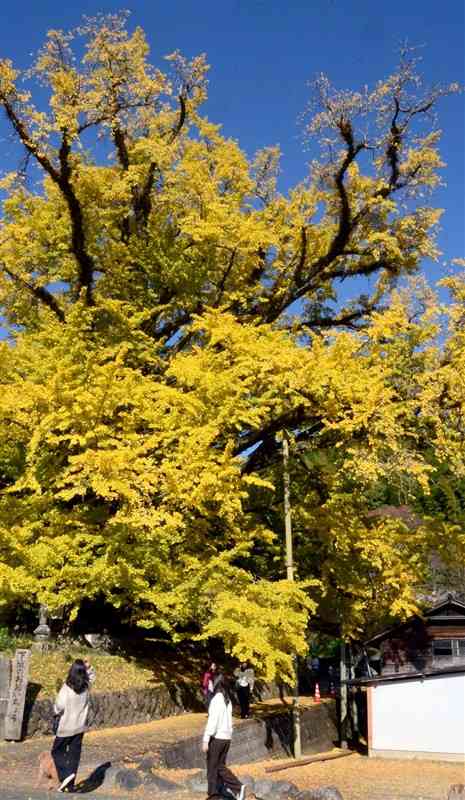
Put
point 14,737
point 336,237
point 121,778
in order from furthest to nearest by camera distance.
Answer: point 336,237
point 14,737
point 121,778

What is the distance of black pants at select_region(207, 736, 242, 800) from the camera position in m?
8.44

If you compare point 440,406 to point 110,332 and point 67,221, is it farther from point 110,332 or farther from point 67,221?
point 67,221

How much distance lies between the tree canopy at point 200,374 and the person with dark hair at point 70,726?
3.78 metres

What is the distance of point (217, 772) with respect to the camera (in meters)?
8.45

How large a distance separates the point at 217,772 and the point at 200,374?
24.1 ft

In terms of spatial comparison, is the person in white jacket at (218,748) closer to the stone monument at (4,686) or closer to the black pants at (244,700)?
the stone monument at (4,686)

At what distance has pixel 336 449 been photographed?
1661cm

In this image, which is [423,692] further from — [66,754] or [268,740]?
[66,754]

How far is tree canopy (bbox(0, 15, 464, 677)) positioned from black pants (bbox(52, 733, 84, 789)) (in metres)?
4.04

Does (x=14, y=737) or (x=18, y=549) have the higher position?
(x=18, y=549)

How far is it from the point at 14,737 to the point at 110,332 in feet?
30.1

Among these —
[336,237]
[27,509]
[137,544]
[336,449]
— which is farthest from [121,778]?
[336,237]

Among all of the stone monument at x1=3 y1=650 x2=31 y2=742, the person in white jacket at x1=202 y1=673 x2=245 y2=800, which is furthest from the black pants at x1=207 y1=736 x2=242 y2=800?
the stone monument at x1=3 y1=650 x2=31 y2=742

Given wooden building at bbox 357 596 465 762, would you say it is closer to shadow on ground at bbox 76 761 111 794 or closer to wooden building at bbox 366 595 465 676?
wooden building at bbox 366 595 465 676
